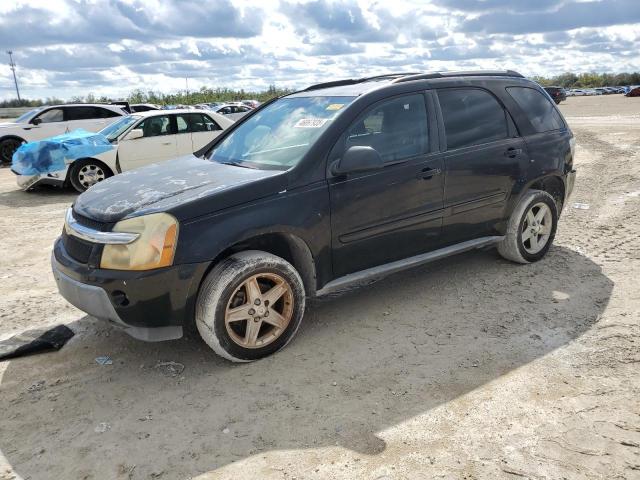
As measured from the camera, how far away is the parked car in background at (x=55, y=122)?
14328mm

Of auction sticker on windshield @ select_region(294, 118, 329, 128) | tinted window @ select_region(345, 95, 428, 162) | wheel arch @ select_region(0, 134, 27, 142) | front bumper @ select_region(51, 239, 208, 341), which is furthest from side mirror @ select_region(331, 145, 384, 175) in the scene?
wheel arch @ select_region(0, 134, 27, 142)

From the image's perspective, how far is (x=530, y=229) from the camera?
5285mm

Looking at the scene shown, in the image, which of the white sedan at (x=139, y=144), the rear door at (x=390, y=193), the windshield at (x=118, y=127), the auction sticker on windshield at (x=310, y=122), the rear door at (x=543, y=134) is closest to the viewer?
the rear door at (x=390, y=193)

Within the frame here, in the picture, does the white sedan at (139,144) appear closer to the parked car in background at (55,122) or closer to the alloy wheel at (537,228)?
the parked car in background at (55,122)

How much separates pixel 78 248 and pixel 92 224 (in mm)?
177

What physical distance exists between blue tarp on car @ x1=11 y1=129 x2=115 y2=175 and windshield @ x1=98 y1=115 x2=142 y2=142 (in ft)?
0.94

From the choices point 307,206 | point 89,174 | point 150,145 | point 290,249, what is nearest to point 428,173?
point 307,206

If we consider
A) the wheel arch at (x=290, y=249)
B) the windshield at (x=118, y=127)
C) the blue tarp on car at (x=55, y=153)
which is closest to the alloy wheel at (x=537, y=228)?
the wheel arch at (x=290, y=249)

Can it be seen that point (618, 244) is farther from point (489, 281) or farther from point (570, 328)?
point (570, 328)

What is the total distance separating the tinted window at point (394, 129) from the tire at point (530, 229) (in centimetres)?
134

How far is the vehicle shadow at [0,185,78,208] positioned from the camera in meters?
9.64

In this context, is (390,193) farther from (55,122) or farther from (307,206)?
(55,122)

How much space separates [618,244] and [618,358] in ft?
8.77

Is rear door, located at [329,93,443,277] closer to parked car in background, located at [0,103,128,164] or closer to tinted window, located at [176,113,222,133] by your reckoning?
tinted window, located at [176,113,222,133]
